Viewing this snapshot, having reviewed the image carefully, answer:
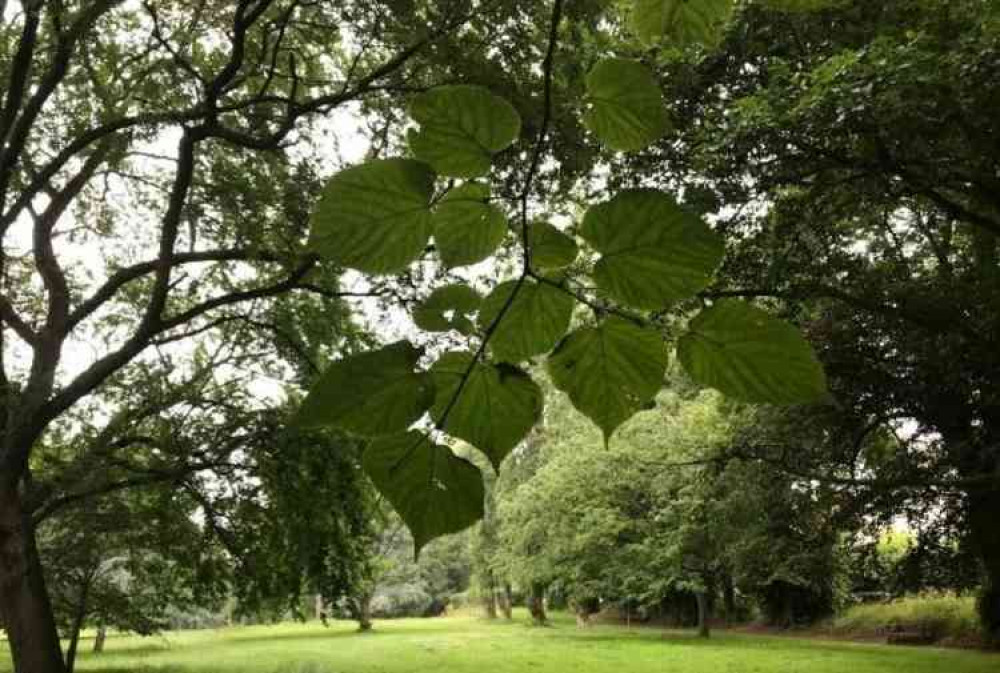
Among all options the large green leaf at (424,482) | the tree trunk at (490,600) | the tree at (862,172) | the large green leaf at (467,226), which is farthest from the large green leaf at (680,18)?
the tree trunk at (490,600)

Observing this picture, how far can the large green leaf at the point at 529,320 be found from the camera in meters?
0.42

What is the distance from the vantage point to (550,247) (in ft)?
1.38

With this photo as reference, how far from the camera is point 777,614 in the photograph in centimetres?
2336

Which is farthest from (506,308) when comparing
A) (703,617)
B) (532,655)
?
(703,617)

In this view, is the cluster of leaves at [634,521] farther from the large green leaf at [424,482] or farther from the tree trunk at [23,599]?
the large green leaf at [424,482]

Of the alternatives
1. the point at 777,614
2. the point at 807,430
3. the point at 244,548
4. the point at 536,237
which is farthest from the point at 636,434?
the point at 536,237

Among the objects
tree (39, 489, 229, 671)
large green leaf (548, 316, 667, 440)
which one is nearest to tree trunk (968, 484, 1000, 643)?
tree (39, 489, 229, 671)

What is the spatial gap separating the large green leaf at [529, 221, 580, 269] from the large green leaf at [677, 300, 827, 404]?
0.27ft

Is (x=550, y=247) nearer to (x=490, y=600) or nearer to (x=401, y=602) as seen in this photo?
(x=490, y=600)

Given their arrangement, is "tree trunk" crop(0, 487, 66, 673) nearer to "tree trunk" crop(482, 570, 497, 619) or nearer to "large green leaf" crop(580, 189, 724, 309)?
"large green leaf" crop(580, 189, 724, 309)

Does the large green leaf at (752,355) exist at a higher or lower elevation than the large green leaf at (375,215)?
lower

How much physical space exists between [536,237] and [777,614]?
25731 millimetres

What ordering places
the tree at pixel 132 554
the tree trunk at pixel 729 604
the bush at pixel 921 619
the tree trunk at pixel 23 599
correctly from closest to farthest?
the tree trunk at pixel 23 599
the tree at pixel 132 554
the bush at pixel 921 619
the tree trunk at pixel 729 604

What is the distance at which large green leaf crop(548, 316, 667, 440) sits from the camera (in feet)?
1.30
